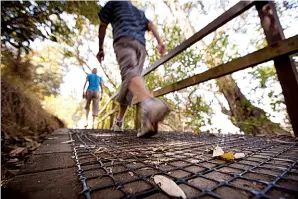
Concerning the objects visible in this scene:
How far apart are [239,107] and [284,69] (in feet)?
7.98

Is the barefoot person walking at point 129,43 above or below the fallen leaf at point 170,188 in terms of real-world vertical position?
above

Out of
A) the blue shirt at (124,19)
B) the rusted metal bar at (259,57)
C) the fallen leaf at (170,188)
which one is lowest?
the fallen leaf at (170,188)

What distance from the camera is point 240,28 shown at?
307 cm

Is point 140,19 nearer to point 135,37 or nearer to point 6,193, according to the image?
point 135,37

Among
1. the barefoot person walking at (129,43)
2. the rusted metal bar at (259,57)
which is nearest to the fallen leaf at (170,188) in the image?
the barefoot person walking at (129,43)

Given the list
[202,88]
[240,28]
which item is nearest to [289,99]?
[240,28]

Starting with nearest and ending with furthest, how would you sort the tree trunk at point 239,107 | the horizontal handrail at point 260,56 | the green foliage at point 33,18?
the horizontal handrail at point 260,56 < the green foliage at point 33,18 < the tree trunk at point 239,107

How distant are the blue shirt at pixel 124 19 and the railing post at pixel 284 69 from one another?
1086 mm

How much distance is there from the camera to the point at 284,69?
52.1 inches

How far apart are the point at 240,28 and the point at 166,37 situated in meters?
1.43

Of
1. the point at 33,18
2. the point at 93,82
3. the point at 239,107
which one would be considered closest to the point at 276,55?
the point at 239,107

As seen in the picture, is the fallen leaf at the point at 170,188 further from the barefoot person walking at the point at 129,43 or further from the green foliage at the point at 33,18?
the green foliage at the point at 33,18

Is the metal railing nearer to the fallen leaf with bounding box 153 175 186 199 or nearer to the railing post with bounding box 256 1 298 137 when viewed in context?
the railing post with bounding box 256 1 298 137

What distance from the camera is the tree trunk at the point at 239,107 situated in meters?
2.76
